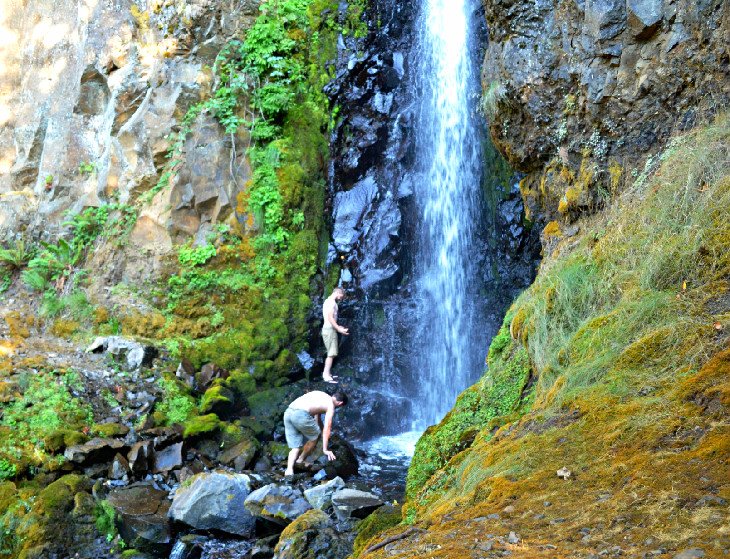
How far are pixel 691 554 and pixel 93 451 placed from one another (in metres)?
7.49

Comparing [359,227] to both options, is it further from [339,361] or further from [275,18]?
[275,18]

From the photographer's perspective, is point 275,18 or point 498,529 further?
point 275,18

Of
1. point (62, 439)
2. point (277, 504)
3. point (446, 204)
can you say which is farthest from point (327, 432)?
point (446, 204)

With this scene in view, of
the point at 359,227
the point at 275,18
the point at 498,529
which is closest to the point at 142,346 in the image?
the point at 359,227

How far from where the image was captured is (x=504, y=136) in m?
8.41

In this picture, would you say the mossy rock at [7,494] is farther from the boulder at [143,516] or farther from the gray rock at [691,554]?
the gray rock at [691,554]

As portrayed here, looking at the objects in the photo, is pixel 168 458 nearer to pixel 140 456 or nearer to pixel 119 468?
pixel 140 456

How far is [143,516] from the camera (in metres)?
7.04

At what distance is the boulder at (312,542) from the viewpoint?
5223mm

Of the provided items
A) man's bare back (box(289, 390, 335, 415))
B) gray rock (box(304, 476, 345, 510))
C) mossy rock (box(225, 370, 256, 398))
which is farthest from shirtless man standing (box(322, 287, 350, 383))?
gray rock (box(304, 476, 345, 510))

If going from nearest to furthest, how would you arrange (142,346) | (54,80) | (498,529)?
1. (498,529)
2. (142,346)
3. (54,80)

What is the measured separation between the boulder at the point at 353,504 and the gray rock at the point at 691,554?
15.6 feet

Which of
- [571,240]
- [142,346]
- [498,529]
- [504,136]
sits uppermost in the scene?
[504,136]

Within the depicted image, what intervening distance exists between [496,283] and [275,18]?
7173mm
